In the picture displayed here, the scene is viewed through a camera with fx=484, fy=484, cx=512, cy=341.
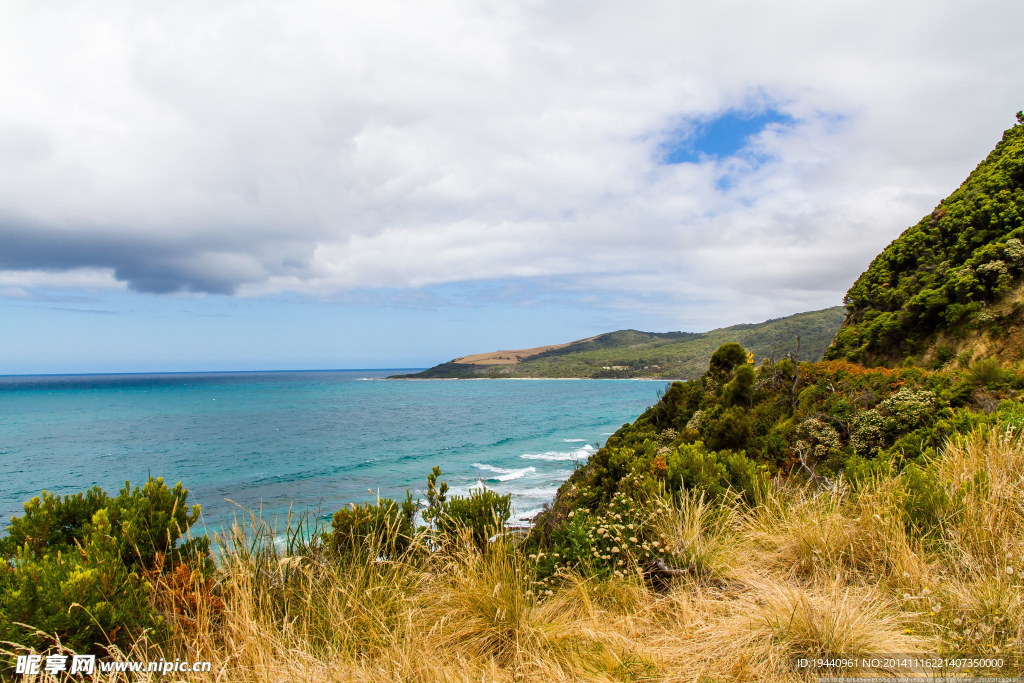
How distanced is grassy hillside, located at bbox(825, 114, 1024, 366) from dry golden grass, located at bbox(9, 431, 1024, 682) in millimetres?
12438

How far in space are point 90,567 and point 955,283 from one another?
19.8 metres

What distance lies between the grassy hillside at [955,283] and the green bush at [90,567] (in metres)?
17.2

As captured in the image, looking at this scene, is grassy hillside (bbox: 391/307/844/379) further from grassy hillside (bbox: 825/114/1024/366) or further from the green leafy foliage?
the green leafy foliage

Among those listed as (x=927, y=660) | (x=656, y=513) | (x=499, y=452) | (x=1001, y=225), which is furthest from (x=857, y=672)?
(x=499, y=452)

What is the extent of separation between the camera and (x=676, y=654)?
293 centimetres

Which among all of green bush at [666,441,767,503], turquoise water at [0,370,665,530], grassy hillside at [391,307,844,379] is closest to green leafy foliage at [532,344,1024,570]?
green bush at [666,441,767,503]

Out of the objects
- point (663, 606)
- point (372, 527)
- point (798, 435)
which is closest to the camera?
point (663, 606)

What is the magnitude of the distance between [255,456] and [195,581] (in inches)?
1267

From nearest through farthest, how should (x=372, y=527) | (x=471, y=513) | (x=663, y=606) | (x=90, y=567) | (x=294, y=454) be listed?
1. (x=90, y=567)
2. (x=663, y=606)
3. (x=372, y=527)
4. (x=471, y=513)
5. (x=294, y=454)

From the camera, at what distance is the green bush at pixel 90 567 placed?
2.56 metres

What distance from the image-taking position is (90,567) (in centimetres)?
285

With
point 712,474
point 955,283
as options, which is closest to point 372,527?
point 712,474

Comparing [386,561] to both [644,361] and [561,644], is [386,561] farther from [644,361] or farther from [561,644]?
[644,361]

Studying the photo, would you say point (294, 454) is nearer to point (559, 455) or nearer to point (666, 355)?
point (559, 455)
